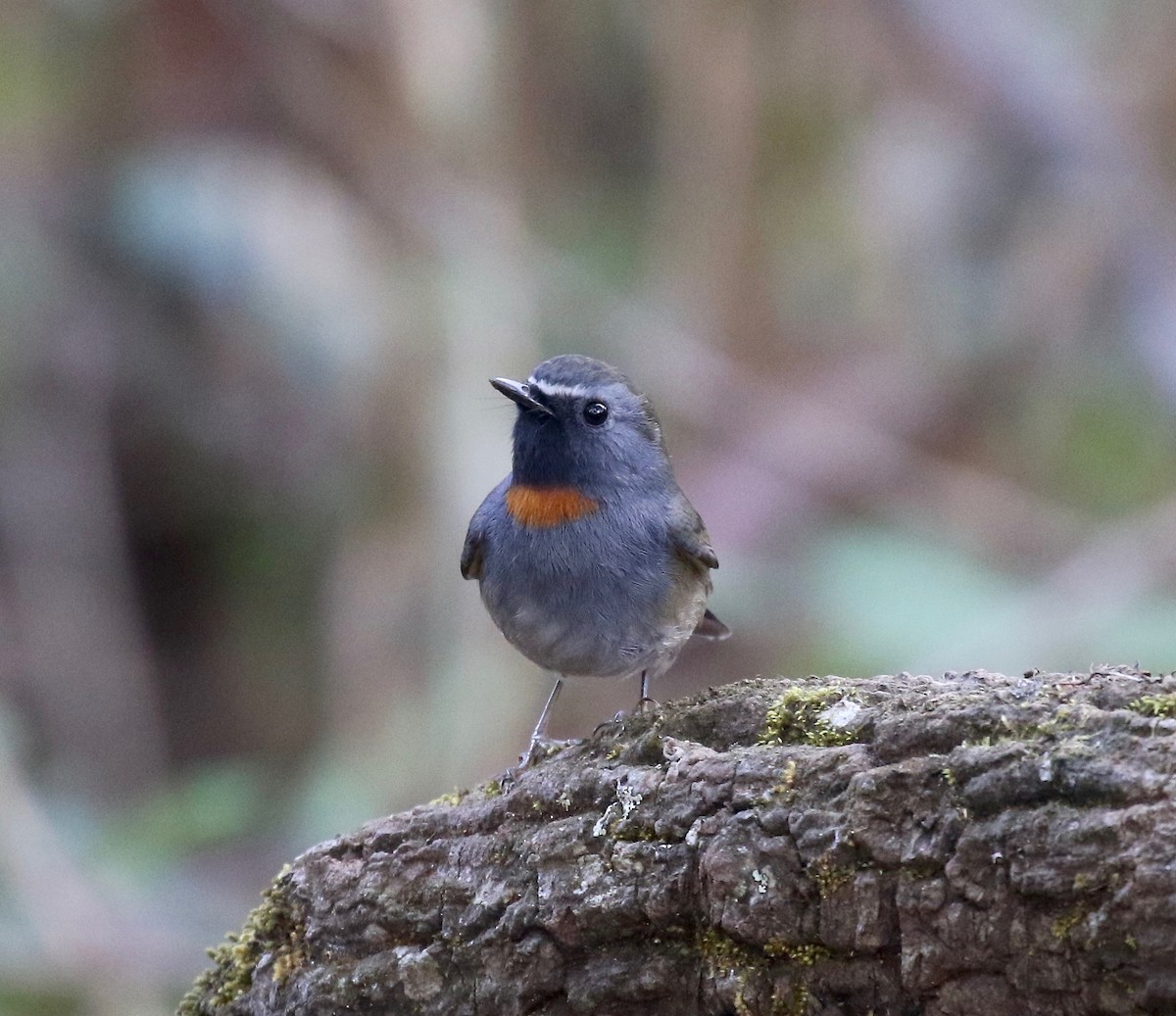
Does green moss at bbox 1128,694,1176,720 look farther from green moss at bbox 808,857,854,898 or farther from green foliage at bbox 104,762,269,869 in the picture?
green foliage at bbox 104,762,269,869

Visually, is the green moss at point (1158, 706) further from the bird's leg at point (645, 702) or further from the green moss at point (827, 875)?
the bird's leg at point (645, 702)

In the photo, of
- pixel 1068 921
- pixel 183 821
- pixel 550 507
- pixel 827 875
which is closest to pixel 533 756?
pixel 550 507

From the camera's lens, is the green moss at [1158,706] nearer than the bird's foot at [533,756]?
Yes

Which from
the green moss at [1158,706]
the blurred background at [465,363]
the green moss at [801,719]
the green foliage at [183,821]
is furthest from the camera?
the blurred background at [465,363]

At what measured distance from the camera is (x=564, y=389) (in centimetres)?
467

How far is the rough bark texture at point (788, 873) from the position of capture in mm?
2502

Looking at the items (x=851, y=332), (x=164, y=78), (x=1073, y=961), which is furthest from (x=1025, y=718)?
(x=851, y=332)

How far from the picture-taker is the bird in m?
4.41

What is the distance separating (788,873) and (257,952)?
1.61 meters

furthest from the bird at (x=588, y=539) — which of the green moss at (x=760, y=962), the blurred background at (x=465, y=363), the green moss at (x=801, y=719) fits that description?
the blurred background at (x=465, y=363)

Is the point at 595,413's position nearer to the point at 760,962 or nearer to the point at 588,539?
the point at 588,539

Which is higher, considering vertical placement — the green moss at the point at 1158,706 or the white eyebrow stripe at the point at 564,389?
the white eyebrow stripe at the point at 564,389

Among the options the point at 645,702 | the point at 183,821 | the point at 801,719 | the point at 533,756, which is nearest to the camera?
the point at 801,719

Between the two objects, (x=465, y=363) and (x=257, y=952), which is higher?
(x=465, y=363)
